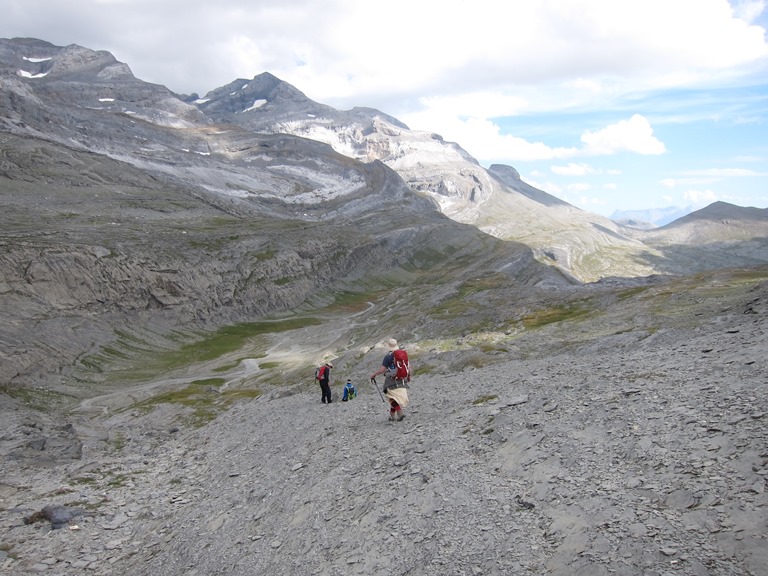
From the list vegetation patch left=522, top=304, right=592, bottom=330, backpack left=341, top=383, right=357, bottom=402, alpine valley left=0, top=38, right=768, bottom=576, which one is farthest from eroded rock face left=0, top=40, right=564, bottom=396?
vegetation patch left=522, top=304, right=592, bottom=330

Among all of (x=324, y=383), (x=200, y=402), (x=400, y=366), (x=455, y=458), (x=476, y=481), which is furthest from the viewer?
(x=200, y=402)

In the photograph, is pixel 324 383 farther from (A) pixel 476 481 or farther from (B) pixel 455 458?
(A) pixel 476 481

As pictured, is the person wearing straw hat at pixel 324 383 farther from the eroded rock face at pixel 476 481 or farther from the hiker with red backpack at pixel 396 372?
the hiker with red backpack at pixel 396 372

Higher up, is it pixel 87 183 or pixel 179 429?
pixel 87 183

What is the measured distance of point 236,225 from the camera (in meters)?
163

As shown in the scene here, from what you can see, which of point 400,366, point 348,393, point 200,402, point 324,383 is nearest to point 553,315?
point 348,393

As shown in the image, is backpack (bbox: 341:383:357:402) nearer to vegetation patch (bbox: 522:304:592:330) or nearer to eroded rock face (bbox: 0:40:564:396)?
vegetation patch (bbox: 522:304:592:330)

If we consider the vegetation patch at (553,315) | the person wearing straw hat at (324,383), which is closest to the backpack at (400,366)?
the person wearing straw hat at (324,383)

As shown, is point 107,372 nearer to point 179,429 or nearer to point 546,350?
point 179,429

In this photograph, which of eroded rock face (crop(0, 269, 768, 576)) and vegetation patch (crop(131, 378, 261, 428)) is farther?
vegetation patch (crop(131, 378, 261, 428))

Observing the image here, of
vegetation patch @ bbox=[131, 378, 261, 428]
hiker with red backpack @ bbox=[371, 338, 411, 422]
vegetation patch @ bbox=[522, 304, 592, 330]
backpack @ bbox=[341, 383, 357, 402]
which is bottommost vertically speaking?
vegetation patch @ bbox=[131, 378, 261, 428]

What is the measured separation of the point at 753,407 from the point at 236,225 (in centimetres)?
15892

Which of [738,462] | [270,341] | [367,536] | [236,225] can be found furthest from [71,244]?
[738,462]

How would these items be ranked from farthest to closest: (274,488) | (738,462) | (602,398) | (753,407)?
(274,488), (602,398), (753,407), (738,462)
